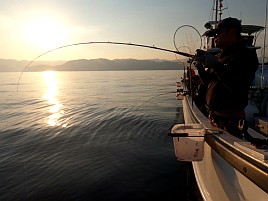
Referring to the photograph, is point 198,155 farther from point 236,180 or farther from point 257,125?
point 257,125

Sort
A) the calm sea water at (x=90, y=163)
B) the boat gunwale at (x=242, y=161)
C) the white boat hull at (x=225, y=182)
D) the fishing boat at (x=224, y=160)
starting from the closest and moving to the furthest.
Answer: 1. the boat gunwale at (x=242, y=161)
2. the fishing boat at (x=224, y=160)
3. the white boat hull at (x=225, y=182)
4. the calm sea water at (x=90, y=163)

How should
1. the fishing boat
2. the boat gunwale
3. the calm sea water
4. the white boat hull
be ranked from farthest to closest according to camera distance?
1. the calm sea water
2. the white boat hull
3. the fishing boat
4. the boat gunwale

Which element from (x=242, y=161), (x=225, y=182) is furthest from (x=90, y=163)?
(x=242, y=161)

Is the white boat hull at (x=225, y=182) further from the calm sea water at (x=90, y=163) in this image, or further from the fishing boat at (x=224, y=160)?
the calm sea water at (x=90, y=163)

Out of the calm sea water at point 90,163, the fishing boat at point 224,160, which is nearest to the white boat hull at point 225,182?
the fishing boat at point 224,160

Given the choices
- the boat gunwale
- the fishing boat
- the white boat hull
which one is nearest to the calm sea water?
the fishing boat

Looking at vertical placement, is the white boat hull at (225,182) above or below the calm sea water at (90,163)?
above

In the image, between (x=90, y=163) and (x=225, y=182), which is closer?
(x=225, y=182)

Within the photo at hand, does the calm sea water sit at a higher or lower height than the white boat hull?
lower

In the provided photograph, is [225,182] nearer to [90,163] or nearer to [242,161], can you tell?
[242,161]

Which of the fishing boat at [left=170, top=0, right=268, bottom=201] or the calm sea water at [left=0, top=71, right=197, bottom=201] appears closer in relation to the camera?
the fishing boat at [left=170, top=0, right=268, bottom=201]

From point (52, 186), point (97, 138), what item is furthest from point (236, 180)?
point (97, 138)

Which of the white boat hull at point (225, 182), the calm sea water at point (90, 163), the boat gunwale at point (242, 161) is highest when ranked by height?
the boat gunwale at point (242, 161)

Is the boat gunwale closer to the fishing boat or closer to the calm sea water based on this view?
the fishing boat
